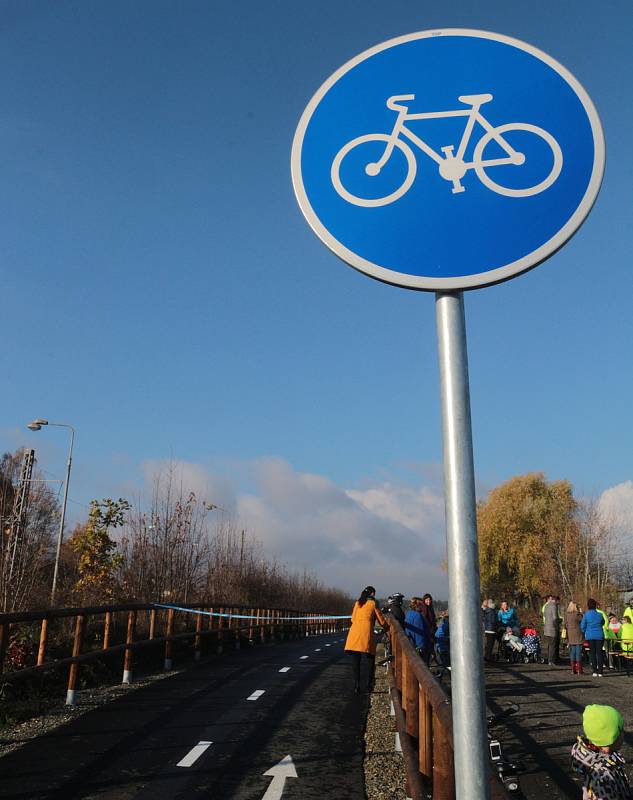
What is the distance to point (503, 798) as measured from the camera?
86.9 inches

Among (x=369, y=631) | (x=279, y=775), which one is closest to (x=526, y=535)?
(x=369, y=631)

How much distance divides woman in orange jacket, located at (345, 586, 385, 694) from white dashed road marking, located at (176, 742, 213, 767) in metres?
4.38

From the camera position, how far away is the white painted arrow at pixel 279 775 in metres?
5.34

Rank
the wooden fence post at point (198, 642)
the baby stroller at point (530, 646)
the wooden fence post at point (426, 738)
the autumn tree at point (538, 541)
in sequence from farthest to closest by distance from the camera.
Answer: the autumn tree at point (538, 541) → the baby stroller at point (530, 646) → the wooden fence post at point (198, 642) → the wooden fence post at point (426, 738)

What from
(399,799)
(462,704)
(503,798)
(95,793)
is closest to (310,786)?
(399,799)

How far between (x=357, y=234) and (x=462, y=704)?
47.8 inches

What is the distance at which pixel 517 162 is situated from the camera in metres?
1.93

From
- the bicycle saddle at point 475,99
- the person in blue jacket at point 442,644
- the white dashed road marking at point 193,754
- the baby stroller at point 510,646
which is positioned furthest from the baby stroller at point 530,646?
the bicycle saddle at point 475,99

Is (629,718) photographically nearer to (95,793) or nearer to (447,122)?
(95,793)

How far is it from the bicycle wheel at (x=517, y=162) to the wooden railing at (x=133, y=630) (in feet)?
21.9

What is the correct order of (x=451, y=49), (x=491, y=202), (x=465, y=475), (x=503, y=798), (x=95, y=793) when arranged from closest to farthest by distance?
1. (x=465, y=475)
2. (x=491, y=202)
3. (x=451, y=49)
4. (x=503, y=798)
5. (x=95, y=793)

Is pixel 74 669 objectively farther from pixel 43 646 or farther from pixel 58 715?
pixel 43 646

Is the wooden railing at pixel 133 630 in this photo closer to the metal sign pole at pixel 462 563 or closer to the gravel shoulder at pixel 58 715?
the gravel shoulder at pixel 58 715

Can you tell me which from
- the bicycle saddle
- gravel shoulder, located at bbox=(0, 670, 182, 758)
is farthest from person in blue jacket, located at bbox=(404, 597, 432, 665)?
the bicycle saddle
